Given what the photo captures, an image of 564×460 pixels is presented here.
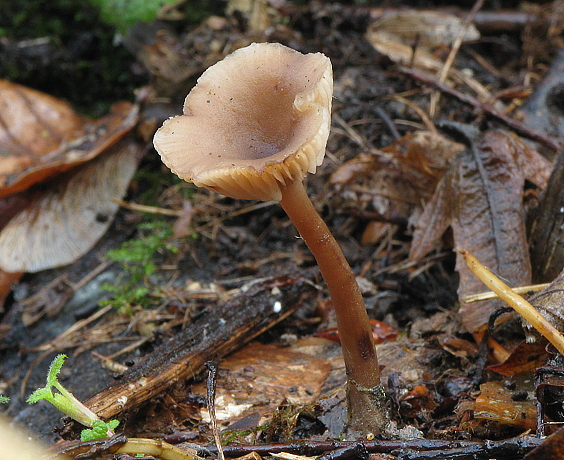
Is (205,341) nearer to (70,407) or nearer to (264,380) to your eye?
(264,380)

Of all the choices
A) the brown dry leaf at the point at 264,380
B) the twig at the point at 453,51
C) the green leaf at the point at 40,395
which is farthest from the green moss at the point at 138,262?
the twig at the point at 453,51

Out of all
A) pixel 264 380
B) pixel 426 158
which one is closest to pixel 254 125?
pixel 264 380

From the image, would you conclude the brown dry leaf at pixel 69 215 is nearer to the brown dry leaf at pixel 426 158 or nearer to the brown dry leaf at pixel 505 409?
the brown dry leaf at pixel 426 158

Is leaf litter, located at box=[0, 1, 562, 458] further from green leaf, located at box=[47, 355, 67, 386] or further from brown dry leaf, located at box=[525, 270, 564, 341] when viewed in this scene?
green leaf, located at box=[47, 355, 67, 386]

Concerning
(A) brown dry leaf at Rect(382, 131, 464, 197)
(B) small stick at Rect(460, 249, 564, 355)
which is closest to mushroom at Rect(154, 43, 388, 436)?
(B) small stick at Rect(460, 249, 564, 355)

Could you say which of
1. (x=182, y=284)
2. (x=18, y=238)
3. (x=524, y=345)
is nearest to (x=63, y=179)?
(x=18, y=238)

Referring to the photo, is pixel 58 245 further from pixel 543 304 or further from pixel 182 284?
pixel 543 304
